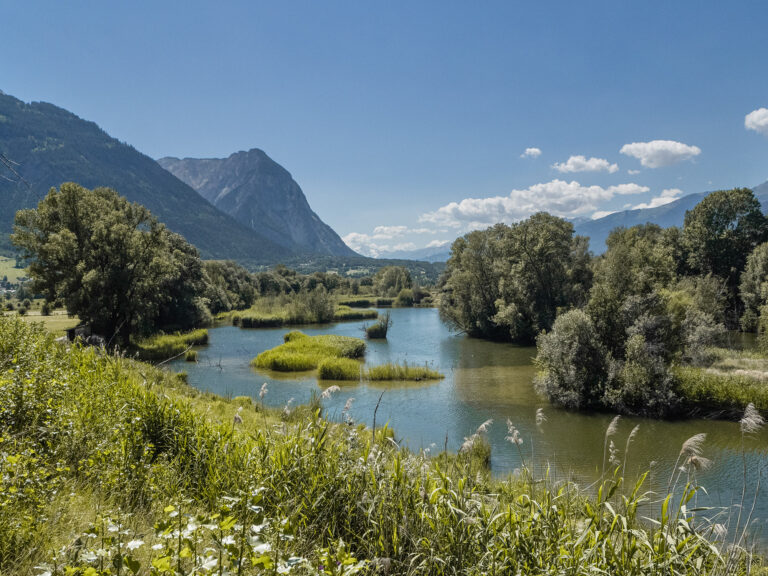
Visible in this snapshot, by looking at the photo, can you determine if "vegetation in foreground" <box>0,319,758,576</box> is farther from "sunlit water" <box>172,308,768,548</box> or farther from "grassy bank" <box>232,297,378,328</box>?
"grassy bank" <box>232,297,378,328</box>

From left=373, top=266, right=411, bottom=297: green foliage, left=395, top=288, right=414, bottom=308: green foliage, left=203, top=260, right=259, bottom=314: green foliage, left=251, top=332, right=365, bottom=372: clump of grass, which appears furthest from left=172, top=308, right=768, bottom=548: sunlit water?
left=373, top=266, right=411, bottom=297: green foliage

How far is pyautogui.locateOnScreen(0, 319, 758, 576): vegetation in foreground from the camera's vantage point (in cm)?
304

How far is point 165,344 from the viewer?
31141 mm

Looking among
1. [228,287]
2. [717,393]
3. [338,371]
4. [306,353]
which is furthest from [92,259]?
[228,287]

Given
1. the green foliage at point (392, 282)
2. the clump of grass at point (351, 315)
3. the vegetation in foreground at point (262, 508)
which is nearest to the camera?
the vegetation in foreground at point (262, 508)

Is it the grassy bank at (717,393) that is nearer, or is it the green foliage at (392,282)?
the grassy bank at (717,393)

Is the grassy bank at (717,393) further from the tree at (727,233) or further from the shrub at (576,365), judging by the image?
the tree at (727,233)

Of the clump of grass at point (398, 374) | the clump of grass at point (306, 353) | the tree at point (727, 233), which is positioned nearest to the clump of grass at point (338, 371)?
the clump of grass at point (398, 374)

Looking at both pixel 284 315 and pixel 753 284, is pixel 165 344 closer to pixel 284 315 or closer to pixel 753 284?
pixel 284 315

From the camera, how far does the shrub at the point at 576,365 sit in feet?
60.2

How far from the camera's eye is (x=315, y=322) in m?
54.1

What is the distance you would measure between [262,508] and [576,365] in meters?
18.8

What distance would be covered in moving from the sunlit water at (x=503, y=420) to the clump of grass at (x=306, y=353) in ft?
3.48

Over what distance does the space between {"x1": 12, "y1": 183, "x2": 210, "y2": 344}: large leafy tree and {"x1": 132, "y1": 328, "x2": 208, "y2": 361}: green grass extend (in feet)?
4.44
